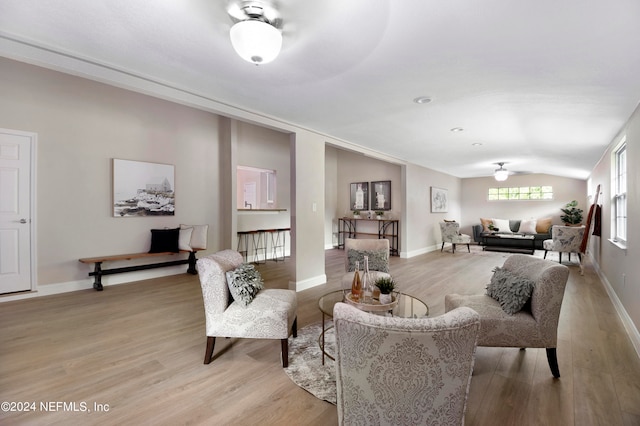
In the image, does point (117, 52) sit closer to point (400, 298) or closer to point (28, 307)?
point (400, 298)

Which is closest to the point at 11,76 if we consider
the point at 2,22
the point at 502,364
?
the point at 2,22

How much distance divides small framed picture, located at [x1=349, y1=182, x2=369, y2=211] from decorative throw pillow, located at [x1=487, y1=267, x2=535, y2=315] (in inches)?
243

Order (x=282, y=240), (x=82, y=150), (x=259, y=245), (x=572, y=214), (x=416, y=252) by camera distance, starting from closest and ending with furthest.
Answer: (x=82, y=150), (x=259, y=245), (x=282, y=240), (x=416, y=252), (x=572, y=214)

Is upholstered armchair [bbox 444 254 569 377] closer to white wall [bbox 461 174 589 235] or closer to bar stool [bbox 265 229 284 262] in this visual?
bar stool [bbox 265 229 284 262]

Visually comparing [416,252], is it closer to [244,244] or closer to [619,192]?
[619,192]

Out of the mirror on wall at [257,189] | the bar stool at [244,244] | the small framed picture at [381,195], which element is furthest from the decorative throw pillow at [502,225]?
the bar stool at [244,244]

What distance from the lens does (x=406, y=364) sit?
1146mm

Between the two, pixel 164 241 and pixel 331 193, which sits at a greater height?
pixel 331 193

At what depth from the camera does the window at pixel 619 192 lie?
3.90 meters

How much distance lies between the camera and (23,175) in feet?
13.0

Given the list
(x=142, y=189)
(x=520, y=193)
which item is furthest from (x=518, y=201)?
(x=142, y=189)

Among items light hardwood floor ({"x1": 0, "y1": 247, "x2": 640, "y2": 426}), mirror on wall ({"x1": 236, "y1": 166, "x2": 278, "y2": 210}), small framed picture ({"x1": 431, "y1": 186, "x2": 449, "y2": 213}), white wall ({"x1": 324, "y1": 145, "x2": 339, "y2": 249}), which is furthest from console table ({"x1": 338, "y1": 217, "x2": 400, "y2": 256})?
light hardwood floor ({"x1": 0, "y1": 247, "x2": 640, "y2": 426})

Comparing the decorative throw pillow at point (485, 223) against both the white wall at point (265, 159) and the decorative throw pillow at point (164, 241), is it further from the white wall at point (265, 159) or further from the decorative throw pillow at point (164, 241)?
the decorative throw pillow at point (164, 241)

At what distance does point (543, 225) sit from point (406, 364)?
33.3 feet
